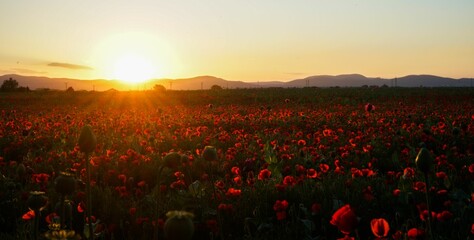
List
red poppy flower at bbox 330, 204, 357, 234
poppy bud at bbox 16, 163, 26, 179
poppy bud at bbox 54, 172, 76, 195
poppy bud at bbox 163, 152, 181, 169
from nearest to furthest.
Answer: red poppy flower at bbox 330, 204, 357, 234 < poppy bud at bbox 54, 172, 76, 195 < poppy bud at bbox 163, 152, 181, 169 < poppy bud at bbox 16, 163, 26, 179

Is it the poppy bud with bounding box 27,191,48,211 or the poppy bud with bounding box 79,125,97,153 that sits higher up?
the poppy bud with bounding box 79,125,97,153

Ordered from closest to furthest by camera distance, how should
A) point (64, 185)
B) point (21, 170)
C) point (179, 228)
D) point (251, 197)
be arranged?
point (179, 228) → point (64, 185) → point (21, 170) → point (251, 197)

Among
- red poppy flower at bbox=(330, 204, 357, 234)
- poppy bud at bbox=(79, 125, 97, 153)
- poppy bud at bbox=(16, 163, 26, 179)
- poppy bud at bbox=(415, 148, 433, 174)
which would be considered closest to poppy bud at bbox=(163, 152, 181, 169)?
poppy bud at bbox=(79, 125, 97, 153)

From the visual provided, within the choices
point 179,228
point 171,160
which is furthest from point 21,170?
point 179,228

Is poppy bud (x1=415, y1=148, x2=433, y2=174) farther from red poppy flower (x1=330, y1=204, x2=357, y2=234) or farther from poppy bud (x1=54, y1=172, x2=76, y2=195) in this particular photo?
poppy bud (x1=54, y1=172, x2=76, y2=195)

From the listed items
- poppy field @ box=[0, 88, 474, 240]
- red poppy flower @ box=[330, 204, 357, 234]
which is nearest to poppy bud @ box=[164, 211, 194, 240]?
poppy field @ box=[0, 88, 474, 240]

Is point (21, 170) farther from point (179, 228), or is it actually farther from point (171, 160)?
point (179, 228)

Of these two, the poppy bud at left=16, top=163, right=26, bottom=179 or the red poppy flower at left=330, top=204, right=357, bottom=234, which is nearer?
the red poppy flower at left=330, top=204, right=357, bottom=234

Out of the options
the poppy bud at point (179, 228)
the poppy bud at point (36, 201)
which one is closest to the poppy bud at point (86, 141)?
the poppy bud at point (36, 201)

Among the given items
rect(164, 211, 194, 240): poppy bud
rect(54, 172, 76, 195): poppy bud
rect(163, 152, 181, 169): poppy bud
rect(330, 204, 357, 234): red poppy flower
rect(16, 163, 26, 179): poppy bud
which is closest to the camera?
rect(164, 211, 194, 240): poppy bud

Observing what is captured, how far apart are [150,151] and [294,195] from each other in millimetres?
3337

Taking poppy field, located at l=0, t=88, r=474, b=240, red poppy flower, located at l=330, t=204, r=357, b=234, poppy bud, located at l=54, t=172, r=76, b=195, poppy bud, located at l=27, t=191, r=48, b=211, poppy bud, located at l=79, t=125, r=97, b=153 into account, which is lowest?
poppy field, located at l=0, t=88, r=474, b=240

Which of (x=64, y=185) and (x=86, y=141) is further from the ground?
(x=86, y=141)

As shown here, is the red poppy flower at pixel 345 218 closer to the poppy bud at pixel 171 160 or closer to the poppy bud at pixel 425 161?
→ the poppy bud at pixel 425 161
